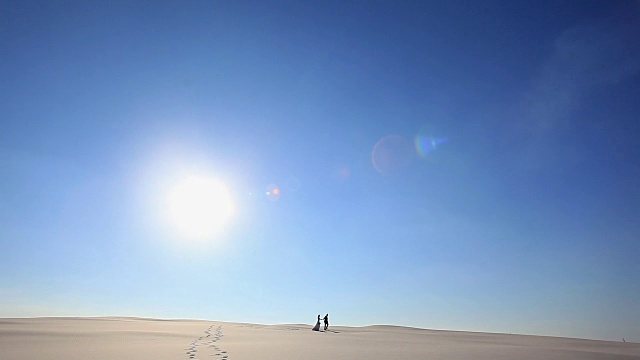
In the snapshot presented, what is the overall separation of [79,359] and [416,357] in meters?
9.62

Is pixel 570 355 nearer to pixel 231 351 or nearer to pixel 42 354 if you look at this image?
pixel 231 351

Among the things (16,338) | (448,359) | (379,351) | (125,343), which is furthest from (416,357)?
(16,338)

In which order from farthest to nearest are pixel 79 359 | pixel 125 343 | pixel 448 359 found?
pixel 125 343 < pixel 448 359 < pixel 79 359

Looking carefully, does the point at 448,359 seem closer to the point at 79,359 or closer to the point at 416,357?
→ the point at 416,357

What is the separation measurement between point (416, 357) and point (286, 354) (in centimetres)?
397

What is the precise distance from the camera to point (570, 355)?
43.9 ft

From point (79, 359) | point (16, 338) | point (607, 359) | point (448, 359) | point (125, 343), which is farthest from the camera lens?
point (16, 338)

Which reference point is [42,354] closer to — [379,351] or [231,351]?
[231,351]

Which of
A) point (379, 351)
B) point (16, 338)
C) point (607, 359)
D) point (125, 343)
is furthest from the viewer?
point (16, 338)

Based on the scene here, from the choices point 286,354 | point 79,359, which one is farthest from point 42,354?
point 286,354

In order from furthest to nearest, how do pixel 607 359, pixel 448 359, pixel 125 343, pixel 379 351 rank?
1. pixel 125 343
2. pixel 379 351
3. pixel 607 359
4. pixel 448 359

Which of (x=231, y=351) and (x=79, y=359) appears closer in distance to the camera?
(x=79, y=359)

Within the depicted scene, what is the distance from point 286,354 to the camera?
1224cm

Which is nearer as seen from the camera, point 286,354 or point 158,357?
point 158,357
